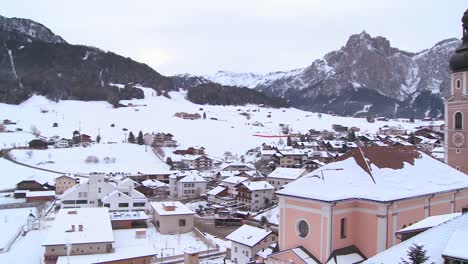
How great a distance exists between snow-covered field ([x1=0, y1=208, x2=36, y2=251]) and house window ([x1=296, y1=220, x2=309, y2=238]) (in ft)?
70.1

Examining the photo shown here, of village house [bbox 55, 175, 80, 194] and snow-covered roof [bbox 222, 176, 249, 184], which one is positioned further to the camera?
village house [bbox 55, 175, 80, 194]

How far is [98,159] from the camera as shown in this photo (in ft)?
222

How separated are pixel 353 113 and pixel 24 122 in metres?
147

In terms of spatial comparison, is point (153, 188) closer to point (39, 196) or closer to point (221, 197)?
point (221, 197)

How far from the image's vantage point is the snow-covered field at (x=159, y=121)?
92.8 m

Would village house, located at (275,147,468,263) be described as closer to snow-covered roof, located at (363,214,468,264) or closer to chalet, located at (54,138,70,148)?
snow-covered roof, located at (363,214,468,264)

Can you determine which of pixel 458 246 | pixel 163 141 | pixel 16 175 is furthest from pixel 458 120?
pixel 163 141

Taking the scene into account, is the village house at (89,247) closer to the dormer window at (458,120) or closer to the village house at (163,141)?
the dormer window at (458,120)

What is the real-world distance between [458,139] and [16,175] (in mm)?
51774

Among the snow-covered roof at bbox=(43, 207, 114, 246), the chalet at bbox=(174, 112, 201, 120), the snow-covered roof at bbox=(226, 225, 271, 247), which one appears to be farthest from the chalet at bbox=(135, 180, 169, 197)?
the chalet at bbox=(174, 112, 201, 120)

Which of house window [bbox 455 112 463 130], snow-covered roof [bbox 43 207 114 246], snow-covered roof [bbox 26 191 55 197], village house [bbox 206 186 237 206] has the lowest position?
village house [bbox 206 186 237 206]

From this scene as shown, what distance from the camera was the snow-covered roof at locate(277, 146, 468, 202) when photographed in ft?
45.6

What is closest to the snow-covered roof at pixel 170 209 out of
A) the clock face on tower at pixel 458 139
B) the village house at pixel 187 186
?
the village house at pixel 187 186

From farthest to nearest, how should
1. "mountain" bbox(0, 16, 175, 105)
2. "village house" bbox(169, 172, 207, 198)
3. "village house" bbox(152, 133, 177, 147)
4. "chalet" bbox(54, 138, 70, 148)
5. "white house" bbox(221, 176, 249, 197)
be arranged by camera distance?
"mountain" bbox(0, 16, 175, 105) < "village house" bbox(152, 133, 177, 147) < "chalet" bbox(54, 138, 70, 148) < "village house" bbox(169, 172, 207, 198) < "white house" bbox(221, 176, 249, 197)
